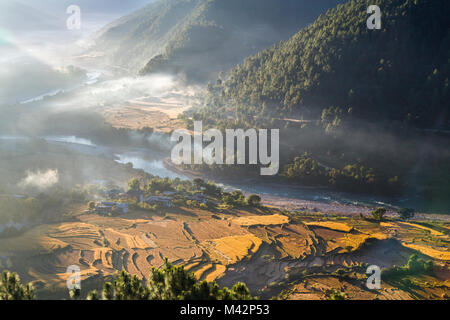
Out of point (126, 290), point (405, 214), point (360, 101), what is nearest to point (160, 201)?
point (126, 290)

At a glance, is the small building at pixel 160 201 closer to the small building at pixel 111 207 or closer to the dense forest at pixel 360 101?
the small building at pixel 111 207

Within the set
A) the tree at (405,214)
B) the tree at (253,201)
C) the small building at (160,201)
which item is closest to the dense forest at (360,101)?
the tree at (405,214)

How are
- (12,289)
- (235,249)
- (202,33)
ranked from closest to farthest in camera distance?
(12,289)
(235,249)
(202,33)

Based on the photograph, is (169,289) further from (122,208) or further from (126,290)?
(122,208)

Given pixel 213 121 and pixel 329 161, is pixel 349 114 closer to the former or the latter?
pixel 329 161
